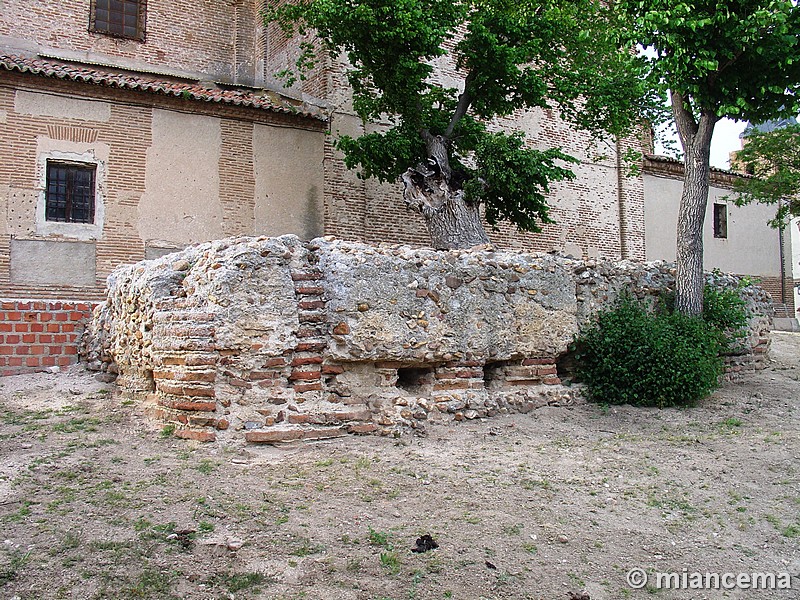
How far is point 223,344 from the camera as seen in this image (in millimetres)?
4859

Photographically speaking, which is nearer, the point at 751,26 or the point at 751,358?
the point at 751,26

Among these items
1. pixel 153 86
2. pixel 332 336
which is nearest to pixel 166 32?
pixel 153 86

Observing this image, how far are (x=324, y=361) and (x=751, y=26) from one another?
5.09m

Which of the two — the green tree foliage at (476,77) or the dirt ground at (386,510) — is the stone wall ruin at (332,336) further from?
the green tree foliage at (476,77)

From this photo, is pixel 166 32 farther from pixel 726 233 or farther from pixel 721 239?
pixel 726 233

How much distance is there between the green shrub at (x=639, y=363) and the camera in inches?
255

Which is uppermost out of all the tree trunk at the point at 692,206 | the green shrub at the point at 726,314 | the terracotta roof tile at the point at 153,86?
the terracotta roof tile at the point at 153,86

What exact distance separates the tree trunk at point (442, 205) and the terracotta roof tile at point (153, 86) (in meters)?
2.97

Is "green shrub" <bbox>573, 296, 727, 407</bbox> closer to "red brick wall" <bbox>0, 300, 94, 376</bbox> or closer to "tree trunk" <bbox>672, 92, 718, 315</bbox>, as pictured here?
"tree trunk" <bbox>672, 92, 718, 315</bbox>

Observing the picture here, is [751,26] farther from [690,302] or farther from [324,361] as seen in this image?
[324,361]

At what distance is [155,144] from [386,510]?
999 cm

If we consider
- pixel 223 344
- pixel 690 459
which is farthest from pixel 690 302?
pixel 223 344

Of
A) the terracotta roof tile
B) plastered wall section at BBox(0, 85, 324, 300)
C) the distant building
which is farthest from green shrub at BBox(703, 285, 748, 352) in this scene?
the distant building

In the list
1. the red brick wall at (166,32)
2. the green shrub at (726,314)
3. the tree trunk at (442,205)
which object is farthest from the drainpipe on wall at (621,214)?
the green shrub at (726,314)
